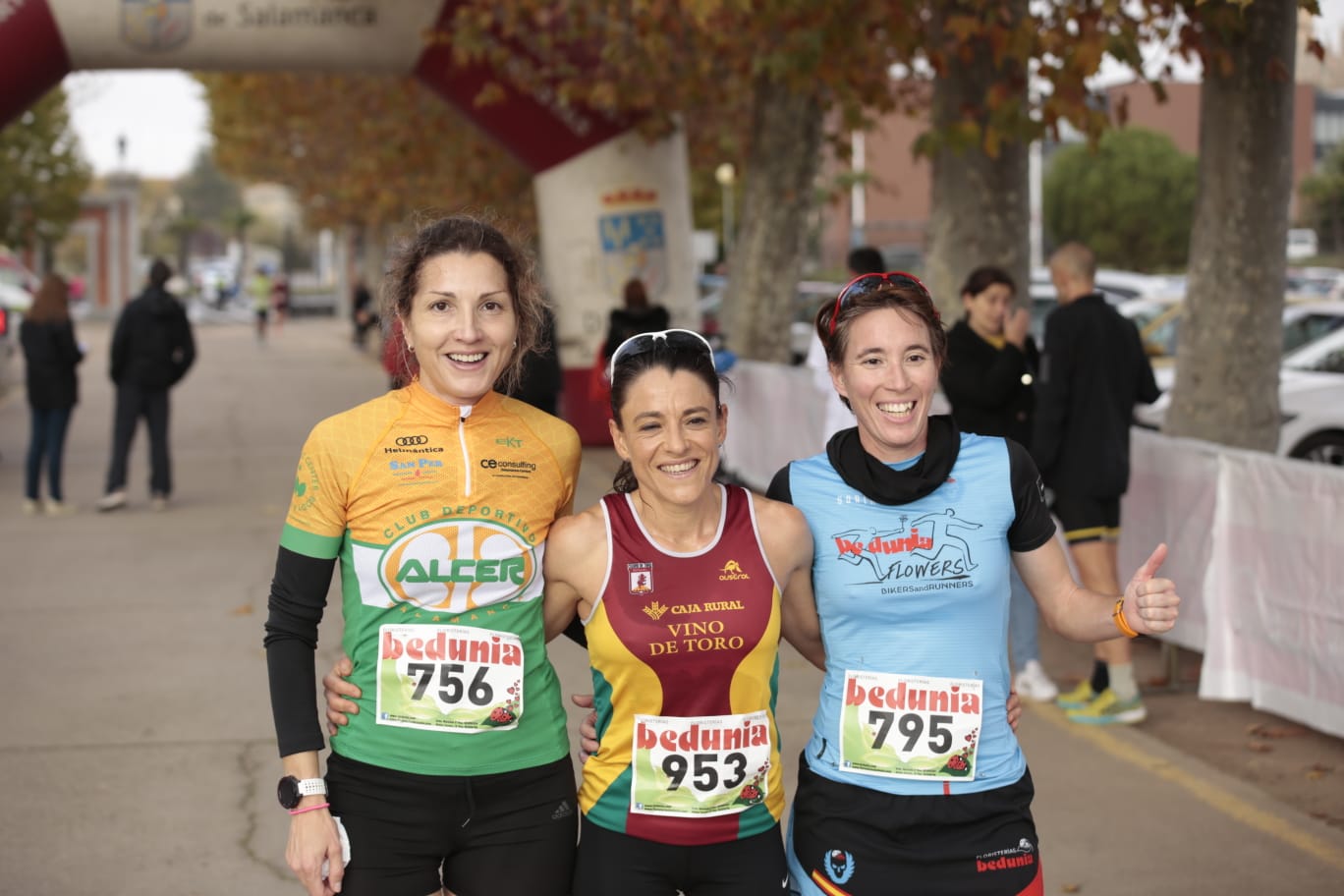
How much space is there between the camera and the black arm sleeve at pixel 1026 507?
3104 millimetres

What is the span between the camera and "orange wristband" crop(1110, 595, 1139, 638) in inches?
117

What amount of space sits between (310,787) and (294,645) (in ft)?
0.84

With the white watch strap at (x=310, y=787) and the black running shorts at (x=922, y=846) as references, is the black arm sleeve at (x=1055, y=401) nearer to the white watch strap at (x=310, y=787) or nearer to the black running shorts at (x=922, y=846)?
the black running shorts at (x=922, y=846)

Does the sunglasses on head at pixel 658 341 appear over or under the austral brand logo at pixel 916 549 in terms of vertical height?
over

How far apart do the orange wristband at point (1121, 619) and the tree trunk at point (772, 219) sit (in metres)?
13.2

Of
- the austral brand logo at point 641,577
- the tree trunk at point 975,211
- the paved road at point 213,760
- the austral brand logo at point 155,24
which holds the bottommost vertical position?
the paved road at point 213,760

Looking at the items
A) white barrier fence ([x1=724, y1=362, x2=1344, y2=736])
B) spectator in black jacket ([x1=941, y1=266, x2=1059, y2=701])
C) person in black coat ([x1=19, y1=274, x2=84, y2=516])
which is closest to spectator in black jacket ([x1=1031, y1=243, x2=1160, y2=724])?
spectator in black jacket ([x1=941, y1=266, x2=1059, y2=701])

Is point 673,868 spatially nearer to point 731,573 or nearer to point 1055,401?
point 731,573

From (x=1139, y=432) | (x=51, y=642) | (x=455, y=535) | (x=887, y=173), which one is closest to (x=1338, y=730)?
(x=1139, y=432)

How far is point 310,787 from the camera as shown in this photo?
2895mm

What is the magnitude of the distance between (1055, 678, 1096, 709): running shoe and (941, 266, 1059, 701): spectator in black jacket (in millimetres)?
88

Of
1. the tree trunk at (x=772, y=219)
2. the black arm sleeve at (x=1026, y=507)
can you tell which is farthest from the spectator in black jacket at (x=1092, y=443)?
the tree trunk at (x=772, y=219)

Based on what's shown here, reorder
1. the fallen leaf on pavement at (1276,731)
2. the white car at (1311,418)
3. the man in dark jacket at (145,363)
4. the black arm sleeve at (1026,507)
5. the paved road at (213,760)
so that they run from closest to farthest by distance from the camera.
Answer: the black arm sleeve at (1026,507) → the paved road at (213,760) → the fallen leaf on pavement at (1276,731) → the white car at (1311,418) → the man in dark jacket at (145,363)

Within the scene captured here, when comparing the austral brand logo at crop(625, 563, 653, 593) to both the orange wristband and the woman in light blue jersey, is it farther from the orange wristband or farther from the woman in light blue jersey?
the orange wristband
